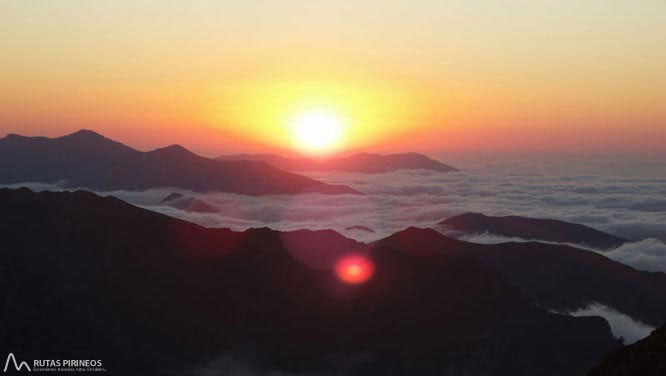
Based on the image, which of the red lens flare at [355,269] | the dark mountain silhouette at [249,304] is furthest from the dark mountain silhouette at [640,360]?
the red lens flare at [355,269]

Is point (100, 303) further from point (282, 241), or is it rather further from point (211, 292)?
point (282, 241)

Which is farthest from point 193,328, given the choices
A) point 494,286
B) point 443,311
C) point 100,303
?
point 494,286

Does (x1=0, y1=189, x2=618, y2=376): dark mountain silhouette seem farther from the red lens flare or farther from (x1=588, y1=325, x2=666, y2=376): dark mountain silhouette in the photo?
(x1=588, y1=325, x2=666, y2=376): dark mountain silhouette

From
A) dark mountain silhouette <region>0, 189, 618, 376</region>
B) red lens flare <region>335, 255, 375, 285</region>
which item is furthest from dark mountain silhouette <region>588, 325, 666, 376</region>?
red lens flare <region>335, 255, 375, 285</region>

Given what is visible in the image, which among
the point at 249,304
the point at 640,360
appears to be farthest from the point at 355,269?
the point at 640,360

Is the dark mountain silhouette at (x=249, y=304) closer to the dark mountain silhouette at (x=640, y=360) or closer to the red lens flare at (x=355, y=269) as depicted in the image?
the red lens flare at (x=355, y=269)

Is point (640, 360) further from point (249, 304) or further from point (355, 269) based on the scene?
point (355, 269)
